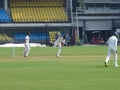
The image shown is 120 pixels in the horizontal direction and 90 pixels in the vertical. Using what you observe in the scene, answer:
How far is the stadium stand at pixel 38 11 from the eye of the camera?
84.5m

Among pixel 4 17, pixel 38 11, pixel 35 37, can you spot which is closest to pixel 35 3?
pixel 38 11

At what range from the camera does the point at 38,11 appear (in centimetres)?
8669

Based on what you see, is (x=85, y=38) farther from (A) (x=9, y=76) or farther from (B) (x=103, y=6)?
(A) (x=9, y=76)

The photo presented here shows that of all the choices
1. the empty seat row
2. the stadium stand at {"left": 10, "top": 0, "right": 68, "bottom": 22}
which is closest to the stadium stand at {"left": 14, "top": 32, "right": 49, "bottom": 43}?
the stadium stand at {"left": 10, "top": 0, "right": 68, "bottom": 22}

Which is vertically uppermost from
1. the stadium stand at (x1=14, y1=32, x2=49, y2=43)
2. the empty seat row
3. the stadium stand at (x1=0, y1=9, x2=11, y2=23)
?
the empty seat row

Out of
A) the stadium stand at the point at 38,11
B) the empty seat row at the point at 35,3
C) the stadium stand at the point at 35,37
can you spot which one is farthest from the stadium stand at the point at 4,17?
the stadium stand at the point at 35,37

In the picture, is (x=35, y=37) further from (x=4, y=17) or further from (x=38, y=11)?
(x=38, y=11)

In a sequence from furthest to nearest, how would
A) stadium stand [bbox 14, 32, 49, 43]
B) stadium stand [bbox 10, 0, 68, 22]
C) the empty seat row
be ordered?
1. the empty seat row
2. stadium stand [bbox 10, 0, 68, 22]
3. stadium stand [bbox 14, 32, 49, 43]

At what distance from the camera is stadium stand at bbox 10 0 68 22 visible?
3327 inches

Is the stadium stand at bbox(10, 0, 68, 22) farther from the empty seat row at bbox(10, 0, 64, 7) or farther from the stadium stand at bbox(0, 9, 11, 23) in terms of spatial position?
the stadium stand at bbox(0, 9, 11, 23)

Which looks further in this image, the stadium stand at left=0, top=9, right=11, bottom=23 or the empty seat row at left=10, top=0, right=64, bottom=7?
the empty seat row at left=10, top=0, right=64, bottom=7

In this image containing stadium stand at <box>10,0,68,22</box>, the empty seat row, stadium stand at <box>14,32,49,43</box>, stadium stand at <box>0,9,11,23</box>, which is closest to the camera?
stadium stand at <box>14,32,49,43</box>

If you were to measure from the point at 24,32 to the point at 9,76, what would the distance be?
63.0 m

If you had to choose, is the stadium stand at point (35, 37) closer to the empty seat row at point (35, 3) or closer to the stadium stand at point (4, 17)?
the stadium stand at point (4, 17)
